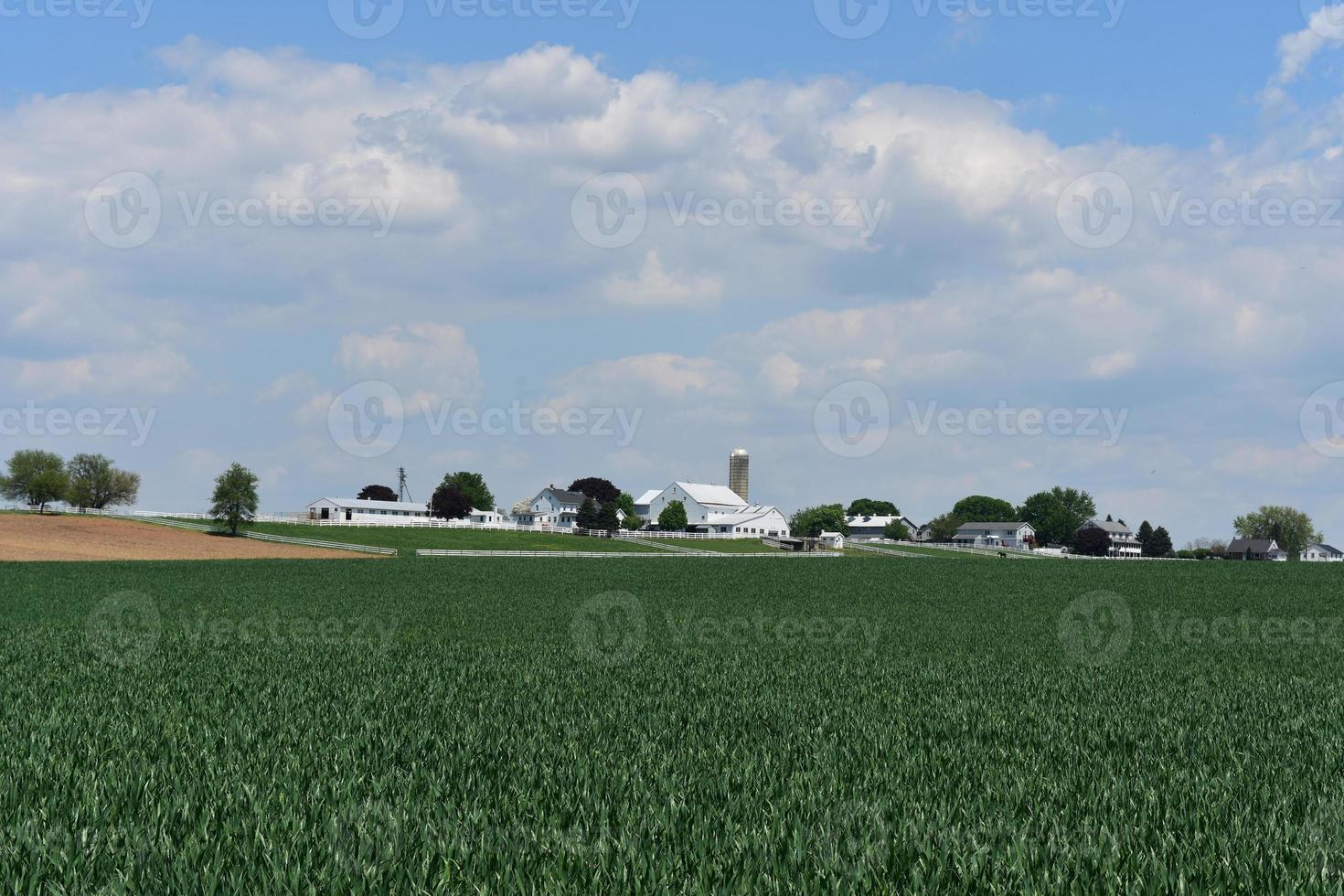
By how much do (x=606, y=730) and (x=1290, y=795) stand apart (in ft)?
23.1

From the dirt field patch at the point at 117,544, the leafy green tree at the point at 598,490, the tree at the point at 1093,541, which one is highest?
the leafy green tree at the point at 598,490

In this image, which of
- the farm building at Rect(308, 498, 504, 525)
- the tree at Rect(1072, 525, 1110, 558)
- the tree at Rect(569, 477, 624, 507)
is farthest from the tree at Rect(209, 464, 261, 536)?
→ the tree at Rect(1072, 525, 1110, 558)

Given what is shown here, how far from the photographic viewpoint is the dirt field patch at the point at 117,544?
74.1 meters

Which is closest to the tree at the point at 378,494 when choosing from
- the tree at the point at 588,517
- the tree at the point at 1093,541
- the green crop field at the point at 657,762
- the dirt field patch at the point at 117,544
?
the tree at the point at 588,517

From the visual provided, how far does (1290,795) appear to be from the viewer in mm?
9602

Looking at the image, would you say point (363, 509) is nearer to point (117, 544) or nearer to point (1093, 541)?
point (117, 544)

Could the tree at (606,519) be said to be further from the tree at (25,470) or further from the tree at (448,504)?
the tree at (25,470)

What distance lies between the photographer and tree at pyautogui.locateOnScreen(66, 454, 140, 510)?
12925 cm

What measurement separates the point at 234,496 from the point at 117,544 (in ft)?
50.1

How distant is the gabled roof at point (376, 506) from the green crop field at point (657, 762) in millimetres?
145095

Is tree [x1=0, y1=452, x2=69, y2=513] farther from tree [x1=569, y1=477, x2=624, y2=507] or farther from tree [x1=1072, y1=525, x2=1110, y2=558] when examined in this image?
tree [x1=1072, y1=525, x2=1110, y2=558]

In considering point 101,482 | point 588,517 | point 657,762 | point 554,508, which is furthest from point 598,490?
point 657,762

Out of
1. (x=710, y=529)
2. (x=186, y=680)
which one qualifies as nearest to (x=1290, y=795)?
(x=186, y=680)

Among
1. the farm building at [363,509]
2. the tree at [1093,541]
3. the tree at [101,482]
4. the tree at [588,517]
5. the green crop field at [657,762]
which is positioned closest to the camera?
the green crop field at [657,762]
